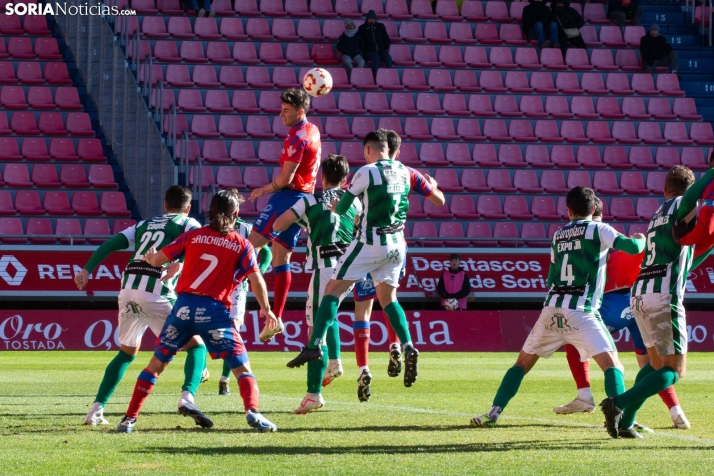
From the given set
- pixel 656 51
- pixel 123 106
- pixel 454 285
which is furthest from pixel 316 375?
pixel 656 51

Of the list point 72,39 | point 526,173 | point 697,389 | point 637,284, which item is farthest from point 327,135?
point 637,284

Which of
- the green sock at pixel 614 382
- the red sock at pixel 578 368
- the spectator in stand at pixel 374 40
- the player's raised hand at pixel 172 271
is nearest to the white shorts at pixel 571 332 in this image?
the green sock at pixel 614 382

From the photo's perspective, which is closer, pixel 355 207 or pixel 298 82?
pixel 355 207

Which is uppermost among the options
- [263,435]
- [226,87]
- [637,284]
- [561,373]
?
[226,87]

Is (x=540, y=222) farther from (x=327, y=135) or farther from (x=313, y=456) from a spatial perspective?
(x=313, y=456)

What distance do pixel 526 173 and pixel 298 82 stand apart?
5514 mm

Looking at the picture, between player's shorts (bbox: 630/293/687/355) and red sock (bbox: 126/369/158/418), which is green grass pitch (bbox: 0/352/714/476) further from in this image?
player's shorts (bbox: 630/293/687/355)

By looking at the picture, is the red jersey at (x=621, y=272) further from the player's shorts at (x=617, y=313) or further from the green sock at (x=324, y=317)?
the green sock at (x=324, y=317)

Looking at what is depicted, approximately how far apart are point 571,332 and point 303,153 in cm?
342

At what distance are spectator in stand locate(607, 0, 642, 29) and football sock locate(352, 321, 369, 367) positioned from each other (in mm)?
20431

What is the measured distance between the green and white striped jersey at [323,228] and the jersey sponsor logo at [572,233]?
6.75 ft

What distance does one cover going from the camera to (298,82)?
25109 mm

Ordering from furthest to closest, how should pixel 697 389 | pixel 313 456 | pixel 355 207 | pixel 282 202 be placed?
1. pixel 697 389
2. pixel 282 202
3. pixel 355 207
4. pixel 313 456

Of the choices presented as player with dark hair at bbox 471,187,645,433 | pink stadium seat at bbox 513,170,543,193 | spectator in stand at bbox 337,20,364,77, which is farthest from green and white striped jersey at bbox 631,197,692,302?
spectator in stand at bbox 337,20,364,77
